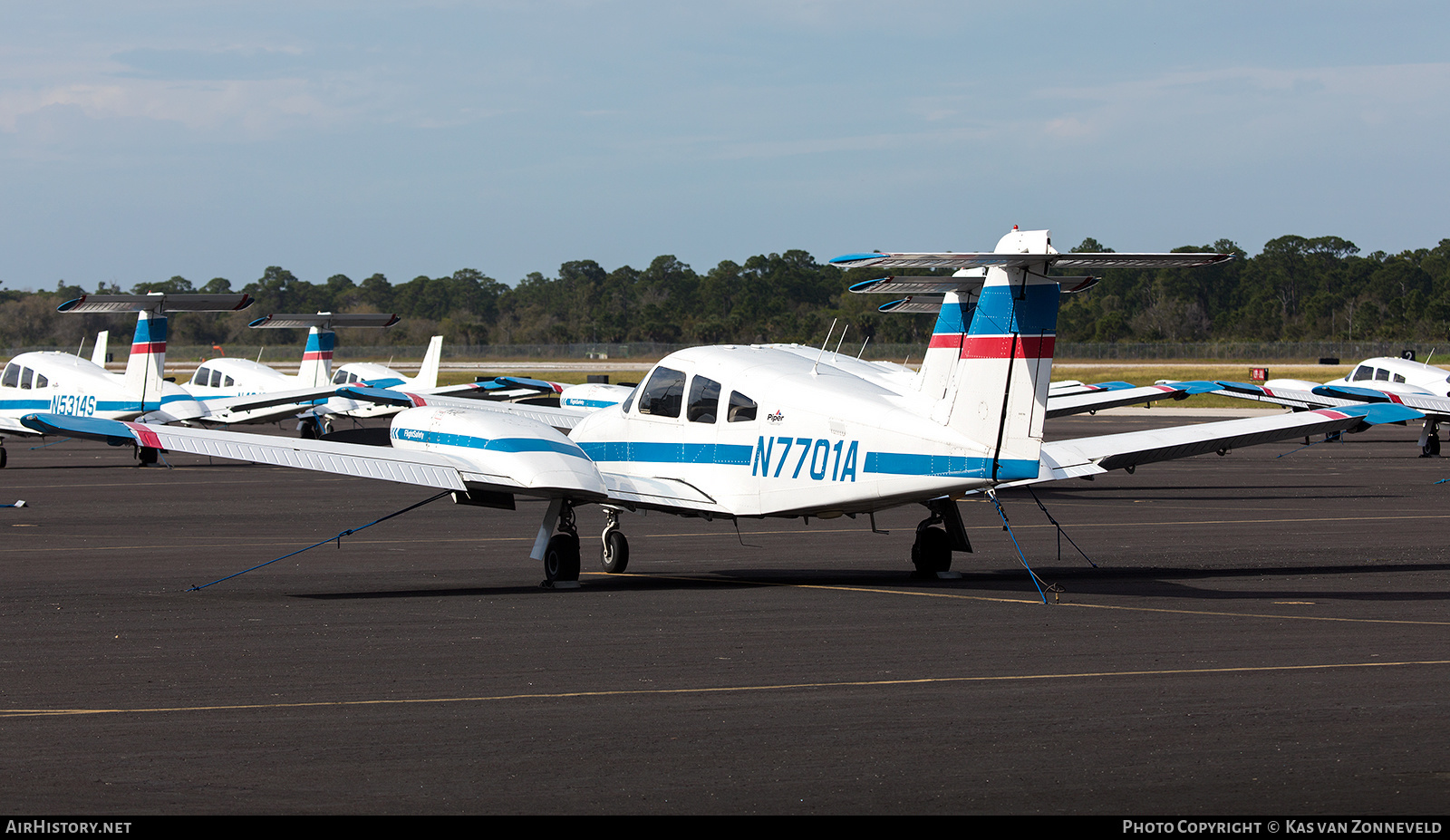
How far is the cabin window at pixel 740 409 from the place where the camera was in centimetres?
1355

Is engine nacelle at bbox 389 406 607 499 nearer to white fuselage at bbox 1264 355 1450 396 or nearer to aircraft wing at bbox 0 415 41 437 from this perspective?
aircraft wing at bbox 0 415 41 437

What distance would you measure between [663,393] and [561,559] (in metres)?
2.09

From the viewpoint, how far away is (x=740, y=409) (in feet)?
44.8

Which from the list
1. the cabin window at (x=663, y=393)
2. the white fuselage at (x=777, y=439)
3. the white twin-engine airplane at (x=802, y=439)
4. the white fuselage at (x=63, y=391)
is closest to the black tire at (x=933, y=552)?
the white twin-engine airplane at (x=802, y=439)

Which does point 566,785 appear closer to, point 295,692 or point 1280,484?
point 295,692

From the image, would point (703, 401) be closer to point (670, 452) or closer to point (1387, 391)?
point (670, 452)

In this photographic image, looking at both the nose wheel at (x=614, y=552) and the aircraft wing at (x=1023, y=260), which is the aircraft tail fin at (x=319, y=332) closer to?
the nose wheel at (x=614, y=552)

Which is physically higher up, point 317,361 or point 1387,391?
point 1387,391

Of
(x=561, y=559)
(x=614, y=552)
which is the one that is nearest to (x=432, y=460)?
(x=561, y=559)

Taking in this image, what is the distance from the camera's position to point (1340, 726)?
7.80 meters

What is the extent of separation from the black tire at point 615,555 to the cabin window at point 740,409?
203cm

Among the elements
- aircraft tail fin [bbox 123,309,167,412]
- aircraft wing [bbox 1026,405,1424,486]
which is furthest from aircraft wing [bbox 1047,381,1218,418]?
aircraft tail fin [bbox 123,309,167,412]

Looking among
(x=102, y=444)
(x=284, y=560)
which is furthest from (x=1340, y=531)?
(x=102, y=444)
